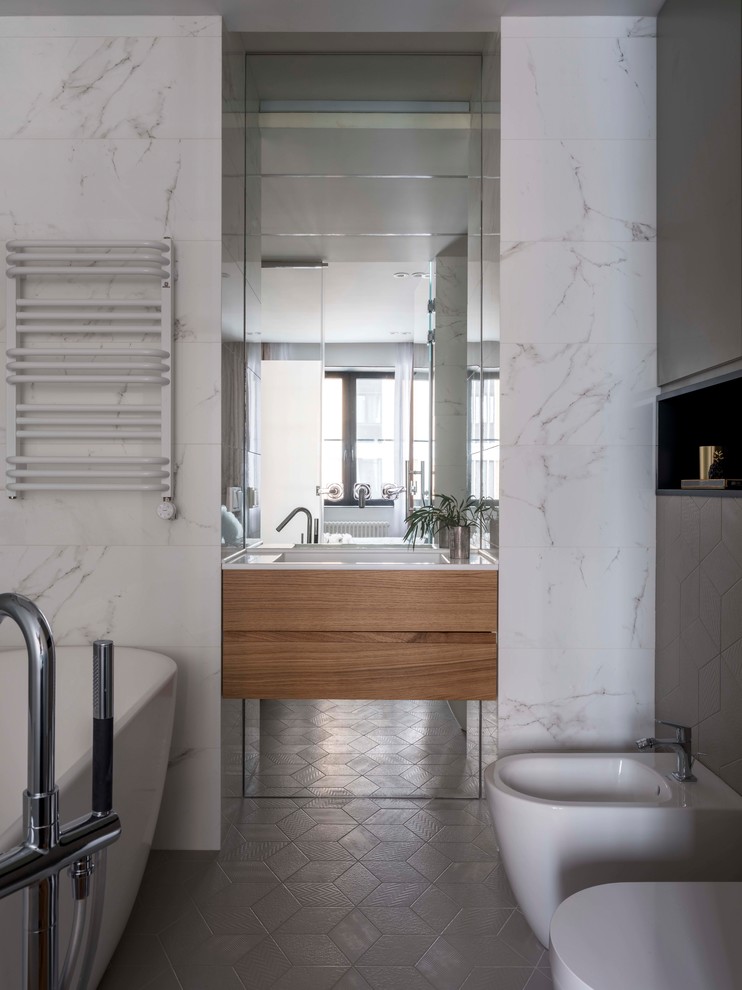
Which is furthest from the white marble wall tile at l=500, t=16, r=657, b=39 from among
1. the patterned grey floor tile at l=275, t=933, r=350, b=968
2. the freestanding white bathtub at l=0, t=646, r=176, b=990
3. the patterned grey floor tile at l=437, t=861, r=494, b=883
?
the patterned grey floor tile at l=275, t=933, r=350, b=968

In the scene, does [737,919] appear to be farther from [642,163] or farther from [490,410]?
[642,163]

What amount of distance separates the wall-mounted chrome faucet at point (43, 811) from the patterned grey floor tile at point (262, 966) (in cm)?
131

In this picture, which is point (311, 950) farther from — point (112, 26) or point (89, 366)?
point (112, 26)

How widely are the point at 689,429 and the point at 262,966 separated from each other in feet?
6.65

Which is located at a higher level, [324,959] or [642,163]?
[642,163]

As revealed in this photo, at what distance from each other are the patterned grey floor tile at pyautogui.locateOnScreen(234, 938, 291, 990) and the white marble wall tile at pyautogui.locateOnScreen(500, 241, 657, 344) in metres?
1.97

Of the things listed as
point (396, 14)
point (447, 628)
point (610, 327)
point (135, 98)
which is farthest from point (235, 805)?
point (396, 14)

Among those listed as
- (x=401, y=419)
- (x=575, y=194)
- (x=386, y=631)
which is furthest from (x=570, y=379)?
(x=386, y=631)

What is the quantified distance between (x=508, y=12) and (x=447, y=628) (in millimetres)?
2053

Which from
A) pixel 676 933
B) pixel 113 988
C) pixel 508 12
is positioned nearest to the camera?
pixel 676 933

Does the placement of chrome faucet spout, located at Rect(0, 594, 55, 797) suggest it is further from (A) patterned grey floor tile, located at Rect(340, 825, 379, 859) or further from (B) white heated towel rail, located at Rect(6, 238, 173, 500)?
(A) patterned grey floor tile, located at Rect(340, 825, 379, 859)

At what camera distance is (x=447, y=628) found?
2572 millimetres

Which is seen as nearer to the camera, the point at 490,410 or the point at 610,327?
the point at 610,327

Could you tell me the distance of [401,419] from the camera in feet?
11.0
